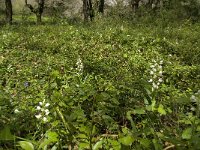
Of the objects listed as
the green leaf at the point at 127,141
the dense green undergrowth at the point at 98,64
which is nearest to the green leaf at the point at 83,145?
the green leaf at the point at 127,141

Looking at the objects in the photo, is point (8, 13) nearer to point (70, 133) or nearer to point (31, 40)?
point (31, 40)

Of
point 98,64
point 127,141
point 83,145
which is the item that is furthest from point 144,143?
point 98,64

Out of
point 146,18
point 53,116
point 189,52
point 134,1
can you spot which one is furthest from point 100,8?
point 53,116

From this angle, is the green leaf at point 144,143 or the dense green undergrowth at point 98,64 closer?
the green leaf at point 144,143

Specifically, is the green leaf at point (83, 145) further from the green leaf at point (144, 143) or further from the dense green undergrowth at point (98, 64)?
the dense green undergrowth at point (98, 64)

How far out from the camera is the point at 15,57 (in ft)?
38.4

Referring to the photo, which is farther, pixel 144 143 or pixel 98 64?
pixel 98 64

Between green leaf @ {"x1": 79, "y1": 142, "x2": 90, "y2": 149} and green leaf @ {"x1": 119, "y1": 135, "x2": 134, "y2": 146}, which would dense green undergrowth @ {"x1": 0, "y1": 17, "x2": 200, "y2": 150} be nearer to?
green leaf @ {"x1": 79, "y1": 142, "x2": 90, "y2": 149}

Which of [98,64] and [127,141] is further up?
[127,141]

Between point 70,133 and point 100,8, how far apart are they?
31717 mm

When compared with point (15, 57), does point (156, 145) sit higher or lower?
higher

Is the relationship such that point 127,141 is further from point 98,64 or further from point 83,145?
point 98,64

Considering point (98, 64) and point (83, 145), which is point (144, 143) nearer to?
point (83, 145)

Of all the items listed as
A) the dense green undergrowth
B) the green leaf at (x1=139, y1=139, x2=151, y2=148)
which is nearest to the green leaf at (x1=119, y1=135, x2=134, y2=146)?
the green leaf at (x1=139, y1=139, x2=151, y2=148)
